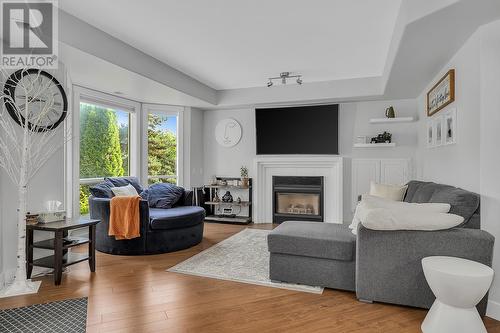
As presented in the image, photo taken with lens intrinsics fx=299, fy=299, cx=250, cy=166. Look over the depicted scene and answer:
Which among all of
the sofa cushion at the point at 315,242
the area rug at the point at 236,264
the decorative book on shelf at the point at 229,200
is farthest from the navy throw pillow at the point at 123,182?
the sofa cushion at the point at 315,242

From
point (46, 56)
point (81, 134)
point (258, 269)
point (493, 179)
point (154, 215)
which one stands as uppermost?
point (46, 56)

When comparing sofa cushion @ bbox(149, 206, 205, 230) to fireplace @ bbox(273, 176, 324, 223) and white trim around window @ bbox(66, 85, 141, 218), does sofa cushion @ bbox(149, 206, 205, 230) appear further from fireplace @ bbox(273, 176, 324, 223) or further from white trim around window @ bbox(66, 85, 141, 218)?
fireplace @ bbox(273, 176, 324, 223)

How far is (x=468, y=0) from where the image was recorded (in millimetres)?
2018

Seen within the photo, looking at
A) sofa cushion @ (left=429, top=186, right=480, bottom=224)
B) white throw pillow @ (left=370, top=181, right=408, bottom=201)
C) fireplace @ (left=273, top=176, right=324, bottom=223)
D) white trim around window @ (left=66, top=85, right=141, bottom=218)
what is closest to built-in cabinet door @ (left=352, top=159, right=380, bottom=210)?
fireplace @ (left=273, top=176, right=324, bottom=223)

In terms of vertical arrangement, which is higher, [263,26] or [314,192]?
[263,26]

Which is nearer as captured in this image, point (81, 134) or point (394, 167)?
point (81, 134)

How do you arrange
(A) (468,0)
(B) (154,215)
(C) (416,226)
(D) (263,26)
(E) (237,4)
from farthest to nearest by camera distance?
(B) (154,215)
(D) (263,26)
(E) (237,4)
(C) (416,226)
(A) (468,0)

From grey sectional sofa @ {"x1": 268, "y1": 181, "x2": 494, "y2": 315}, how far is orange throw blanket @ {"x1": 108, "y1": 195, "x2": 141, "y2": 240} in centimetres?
183

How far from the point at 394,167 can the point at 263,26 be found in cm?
345

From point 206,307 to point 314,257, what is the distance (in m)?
1.05

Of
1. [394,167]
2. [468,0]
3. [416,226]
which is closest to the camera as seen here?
[468,0]

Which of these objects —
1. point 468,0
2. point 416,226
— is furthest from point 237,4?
point 416,226

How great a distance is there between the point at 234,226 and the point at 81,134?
9.70 feet

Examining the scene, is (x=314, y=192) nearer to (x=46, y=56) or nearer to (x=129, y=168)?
(x=129, y=168)
